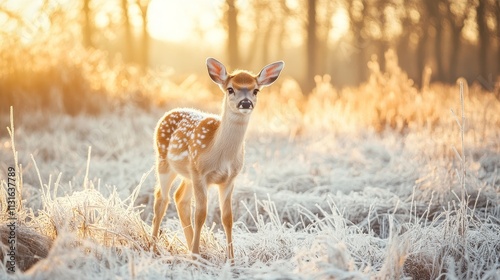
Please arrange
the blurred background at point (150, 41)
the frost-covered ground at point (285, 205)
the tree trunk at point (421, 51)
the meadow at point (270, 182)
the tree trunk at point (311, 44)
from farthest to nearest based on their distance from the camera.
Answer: the tree trunk at point (421, 51) < the tree trunk at point (311, 44) < the blurred background at point (150, 41) < the meadow at point (270, 182) < the frost-covered ground at point (285, 205)

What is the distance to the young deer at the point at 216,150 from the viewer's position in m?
3.77

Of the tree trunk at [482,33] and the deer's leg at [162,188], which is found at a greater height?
the tree trunk at [482,33]

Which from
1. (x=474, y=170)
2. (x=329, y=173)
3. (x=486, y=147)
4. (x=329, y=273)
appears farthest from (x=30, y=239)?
(x=486, y=147)

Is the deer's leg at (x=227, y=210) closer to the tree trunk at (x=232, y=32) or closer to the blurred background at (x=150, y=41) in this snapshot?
the blurred background at (x=150, y=41)

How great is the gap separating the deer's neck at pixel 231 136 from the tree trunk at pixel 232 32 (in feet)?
41.7

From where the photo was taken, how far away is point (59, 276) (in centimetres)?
298

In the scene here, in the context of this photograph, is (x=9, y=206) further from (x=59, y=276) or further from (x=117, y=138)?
(x=117, y=138)

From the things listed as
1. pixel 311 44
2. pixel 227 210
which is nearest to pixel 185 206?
pixel 227 210

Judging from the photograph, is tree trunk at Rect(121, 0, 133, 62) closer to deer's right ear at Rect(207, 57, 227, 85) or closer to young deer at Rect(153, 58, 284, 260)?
young deer at Rect(153, 58, 284, 260)

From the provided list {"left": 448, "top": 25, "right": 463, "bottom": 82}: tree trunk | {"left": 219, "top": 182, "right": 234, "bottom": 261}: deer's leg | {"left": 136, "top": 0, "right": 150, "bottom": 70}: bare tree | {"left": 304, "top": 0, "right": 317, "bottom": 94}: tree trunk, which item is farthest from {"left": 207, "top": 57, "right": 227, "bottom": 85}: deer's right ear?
{"left": 448, "top": 25, "right": 463, "bottom": 82}: tree trunk

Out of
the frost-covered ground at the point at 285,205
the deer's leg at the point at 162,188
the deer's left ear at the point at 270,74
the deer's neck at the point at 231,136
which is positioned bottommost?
the frost-covered ground at the point at 285,205

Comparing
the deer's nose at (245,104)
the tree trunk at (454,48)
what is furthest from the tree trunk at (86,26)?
the deer's nose at (245,104)

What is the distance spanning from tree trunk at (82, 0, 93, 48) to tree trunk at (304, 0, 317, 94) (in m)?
7.88

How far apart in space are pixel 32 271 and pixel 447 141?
517cm
